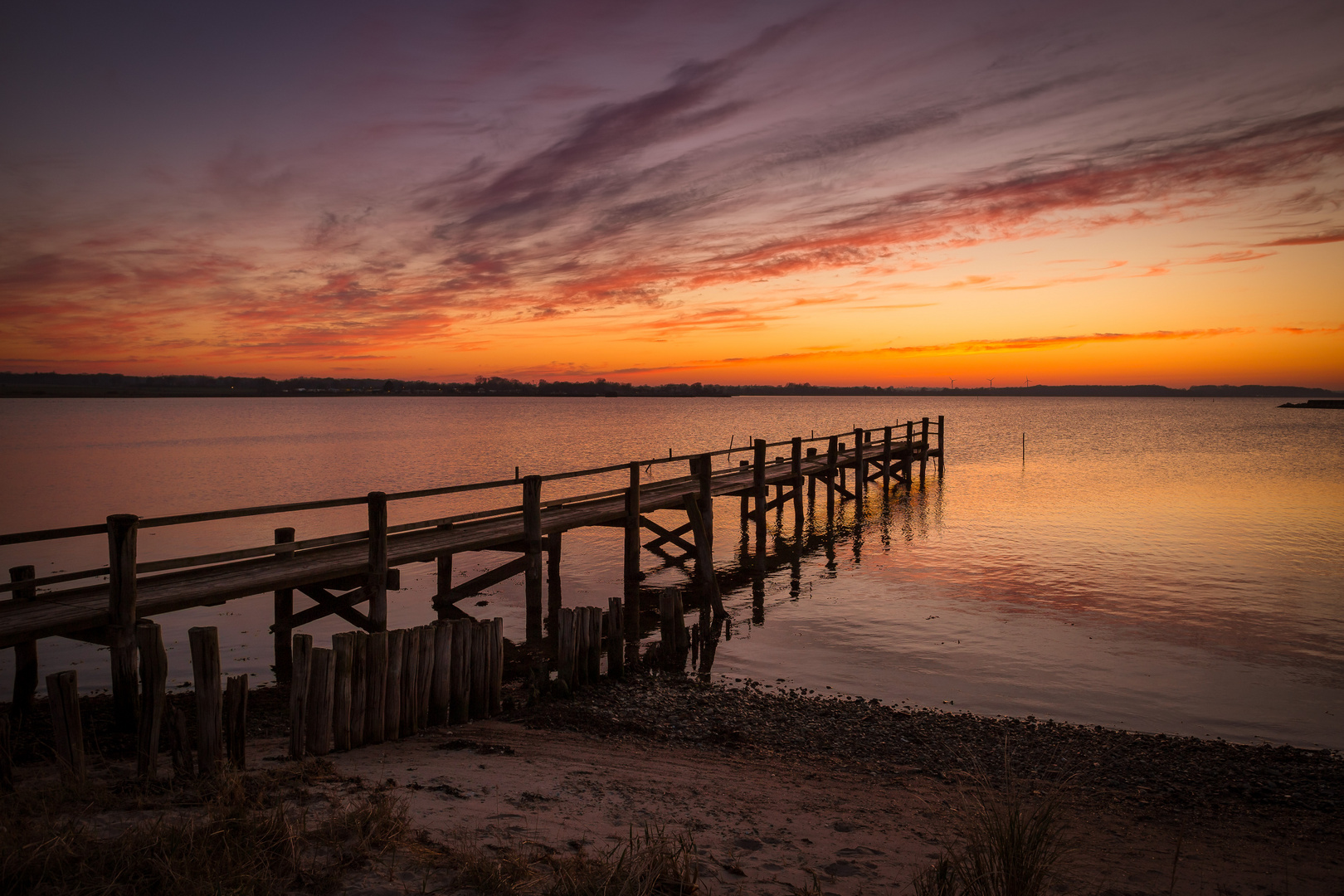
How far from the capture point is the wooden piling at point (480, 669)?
8.69 meters

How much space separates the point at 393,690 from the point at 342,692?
63 centimetres

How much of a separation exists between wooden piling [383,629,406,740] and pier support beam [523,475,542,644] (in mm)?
5396

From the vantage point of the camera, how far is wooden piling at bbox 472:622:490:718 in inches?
342

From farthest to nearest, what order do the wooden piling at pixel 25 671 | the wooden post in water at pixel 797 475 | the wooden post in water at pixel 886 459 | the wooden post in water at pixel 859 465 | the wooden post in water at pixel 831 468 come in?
the wooden post in water at pixel 886 459
the wooden post in water at pixel 859 465
the wooden post in water at pixel 831 468
the wooden post in water at pixel 797 475
the wooden piling at pixel 25 671

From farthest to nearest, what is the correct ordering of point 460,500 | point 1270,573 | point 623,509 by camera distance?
point 460,500 → point 1270,573 → point 623,509

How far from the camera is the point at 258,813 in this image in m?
5.11

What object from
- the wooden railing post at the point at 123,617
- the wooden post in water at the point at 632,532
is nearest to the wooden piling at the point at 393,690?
the wooden railing post at the point at 123,617

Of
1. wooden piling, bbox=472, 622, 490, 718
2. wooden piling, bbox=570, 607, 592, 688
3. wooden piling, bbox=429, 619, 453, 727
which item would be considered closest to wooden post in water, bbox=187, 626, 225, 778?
wooden piling, bbox=429, 619, 453, 727

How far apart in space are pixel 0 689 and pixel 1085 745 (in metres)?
14.7

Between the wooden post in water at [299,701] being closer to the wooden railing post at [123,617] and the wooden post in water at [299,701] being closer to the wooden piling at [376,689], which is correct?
the wooden piling at [376,689]

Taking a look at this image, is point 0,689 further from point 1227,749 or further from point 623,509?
point 1227,749

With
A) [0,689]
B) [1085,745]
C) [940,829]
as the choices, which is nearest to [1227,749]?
[1085,745]

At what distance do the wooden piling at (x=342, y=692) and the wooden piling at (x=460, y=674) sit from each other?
1388 millimetres

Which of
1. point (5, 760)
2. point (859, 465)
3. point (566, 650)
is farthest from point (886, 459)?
point (5, 760)
